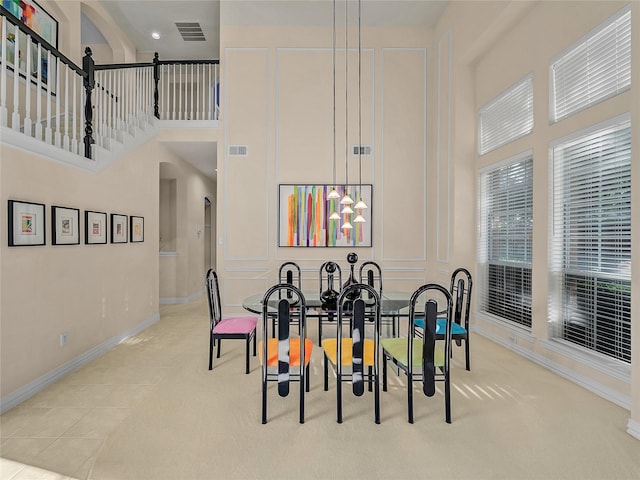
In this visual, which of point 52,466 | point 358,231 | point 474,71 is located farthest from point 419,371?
point 474,71

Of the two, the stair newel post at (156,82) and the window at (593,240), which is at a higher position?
the stair newel post at (156,82)

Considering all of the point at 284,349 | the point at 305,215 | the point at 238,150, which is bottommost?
the point at 284,349

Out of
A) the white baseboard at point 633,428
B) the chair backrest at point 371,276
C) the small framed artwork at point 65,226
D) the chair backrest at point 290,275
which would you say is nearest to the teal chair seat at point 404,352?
the chair backrest at point 371,276

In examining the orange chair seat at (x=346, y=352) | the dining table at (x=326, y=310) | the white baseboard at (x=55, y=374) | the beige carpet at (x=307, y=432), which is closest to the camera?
the beige carpet at (x=307, y=432)

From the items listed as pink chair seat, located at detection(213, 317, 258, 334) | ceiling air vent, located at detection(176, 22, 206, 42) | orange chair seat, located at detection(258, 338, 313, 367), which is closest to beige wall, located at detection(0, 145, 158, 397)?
pink chair seat, located at detection(213, 317, 258, 334)

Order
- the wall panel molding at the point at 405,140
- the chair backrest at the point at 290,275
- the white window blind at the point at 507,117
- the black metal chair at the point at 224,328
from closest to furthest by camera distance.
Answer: the black metal chair at the point at 224,328
the white window blind at the point at 507,117
the chair backrest at the point at 290,275
the wall panel molding at the point at 405,140

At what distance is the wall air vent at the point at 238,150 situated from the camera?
5.56 meters

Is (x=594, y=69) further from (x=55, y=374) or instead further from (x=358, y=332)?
(x=55, y=374)

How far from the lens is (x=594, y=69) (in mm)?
2975

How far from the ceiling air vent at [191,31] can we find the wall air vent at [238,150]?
243cm

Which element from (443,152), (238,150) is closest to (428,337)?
(443,152)

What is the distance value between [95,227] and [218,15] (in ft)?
13.6

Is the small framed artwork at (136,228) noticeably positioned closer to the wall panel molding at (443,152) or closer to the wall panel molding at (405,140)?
the wall panel molding at (405,140)

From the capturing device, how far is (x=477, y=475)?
6.31ft
